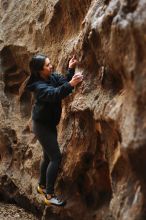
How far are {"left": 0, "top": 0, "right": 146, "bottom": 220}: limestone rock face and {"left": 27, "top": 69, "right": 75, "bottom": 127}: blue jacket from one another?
206mm

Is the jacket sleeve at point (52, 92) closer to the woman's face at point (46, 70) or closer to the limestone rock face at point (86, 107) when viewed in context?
the woman's face at point (46, 70)

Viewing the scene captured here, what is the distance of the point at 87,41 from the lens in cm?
480

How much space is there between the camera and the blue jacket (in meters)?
4.64

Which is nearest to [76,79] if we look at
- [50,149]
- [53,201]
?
[50,149]

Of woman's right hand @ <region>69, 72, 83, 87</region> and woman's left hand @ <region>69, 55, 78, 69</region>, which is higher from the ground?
woman's left hand @ <region>69, 55, 78, 69</region>

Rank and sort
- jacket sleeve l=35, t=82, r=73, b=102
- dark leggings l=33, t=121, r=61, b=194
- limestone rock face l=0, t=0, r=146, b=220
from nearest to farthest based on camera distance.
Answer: limestone rock face l=0, t=0, r=146, b=220, jacket sleeve l=35, t=82, r=73, b=102, dark leggings l=33, t=121, r=61, b=194

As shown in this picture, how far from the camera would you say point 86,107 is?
4.79 meters

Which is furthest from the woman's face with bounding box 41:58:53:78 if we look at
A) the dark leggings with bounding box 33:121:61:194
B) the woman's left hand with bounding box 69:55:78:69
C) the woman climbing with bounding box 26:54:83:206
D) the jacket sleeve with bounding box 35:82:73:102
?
the dark leggings with bounding box 33:121:61:194

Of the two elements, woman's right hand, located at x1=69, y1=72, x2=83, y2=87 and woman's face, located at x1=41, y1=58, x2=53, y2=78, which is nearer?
woman's right hand, located at x1=69, y1=72, x2=83, y2=87

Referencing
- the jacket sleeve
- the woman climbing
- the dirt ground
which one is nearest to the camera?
the jacket sleeve

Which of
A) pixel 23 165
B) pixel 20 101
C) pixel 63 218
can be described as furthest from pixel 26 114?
pixel 63 218

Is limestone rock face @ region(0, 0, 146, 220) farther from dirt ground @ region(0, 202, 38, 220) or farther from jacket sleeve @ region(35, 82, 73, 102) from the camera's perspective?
jacket sleeve @ region(35, 82, 73, 102)

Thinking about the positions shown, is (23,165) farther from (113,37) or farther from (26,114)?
(113,37)

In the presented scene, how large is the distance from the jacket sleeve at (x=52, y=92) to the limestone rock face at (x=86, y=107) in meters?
0.30
